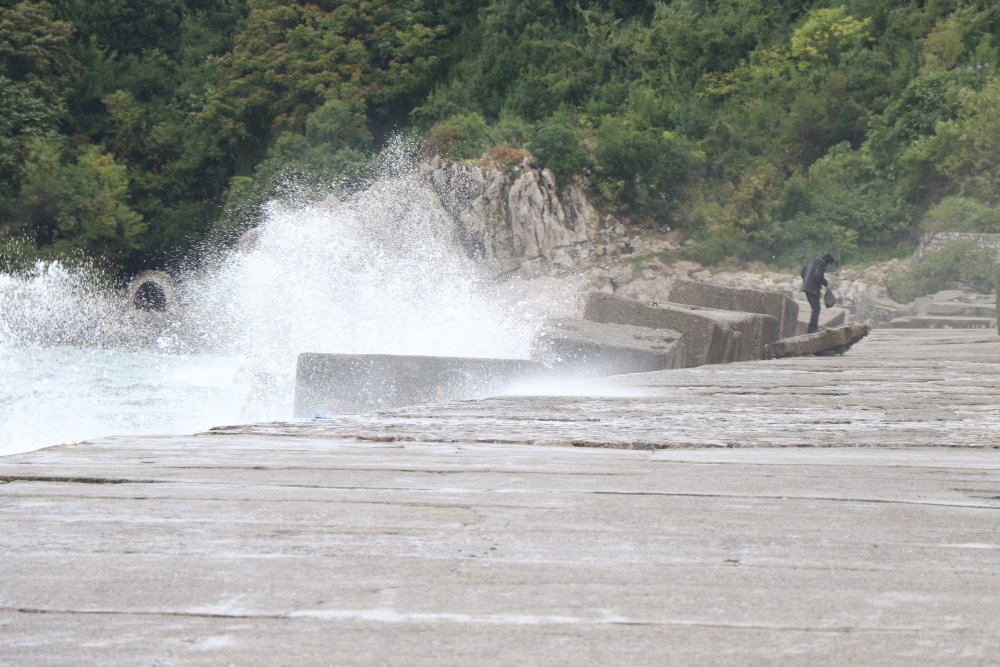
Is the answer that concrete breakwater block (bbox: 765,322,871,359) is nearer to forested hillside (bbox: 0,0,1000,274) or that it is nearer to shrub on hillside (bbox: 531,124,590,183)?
forested hillside (bbox: 0,0,1000,274)

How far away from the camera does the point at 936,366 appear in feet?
25.1

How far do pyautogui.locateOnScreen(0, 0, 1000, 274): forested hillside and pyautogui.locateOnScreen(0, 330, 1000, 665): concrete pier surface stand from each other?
21.5m

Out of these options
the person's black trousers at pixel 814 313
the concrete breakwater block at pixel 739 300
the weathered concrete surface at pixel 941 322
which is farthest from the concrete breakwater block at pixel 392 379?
the weathered concrete surface at pixel 941 322

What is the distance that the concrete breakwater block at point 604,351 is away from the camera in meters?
8.85

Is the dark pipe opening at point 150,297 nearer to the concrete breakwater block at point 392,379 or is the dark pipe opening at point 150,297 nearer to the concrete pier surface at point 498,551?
the concrete breakwater block at point 392,379

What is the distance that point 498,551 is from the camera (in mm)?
2014

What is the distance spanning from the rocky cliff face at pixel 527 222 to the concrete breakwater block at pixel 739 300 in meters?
16.1

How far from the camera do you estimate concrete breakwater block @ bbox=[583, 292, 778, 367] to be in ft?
32.6

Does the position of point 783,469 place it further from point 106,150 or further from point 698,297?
point 106,150

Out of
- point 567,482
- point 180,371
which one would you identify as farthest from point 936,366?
point 180,371

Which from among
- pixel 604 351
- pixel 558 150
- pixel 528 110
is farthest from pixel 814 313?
pixel 528 110

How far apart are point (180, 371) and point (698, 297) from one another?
14.8 meters

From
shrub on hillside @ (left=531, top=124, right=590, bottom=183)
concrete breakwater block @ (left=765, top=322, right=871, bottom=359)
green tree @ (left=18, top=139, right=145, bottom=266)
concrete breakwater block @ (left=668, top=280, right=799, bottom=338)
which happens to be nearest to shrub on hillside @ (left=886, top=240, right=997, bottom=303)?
concrete breakwater block @ (left=668, top=280, right=799, bottom=338)

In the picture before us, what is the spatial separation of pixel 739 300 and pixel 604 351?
4.28 metres
